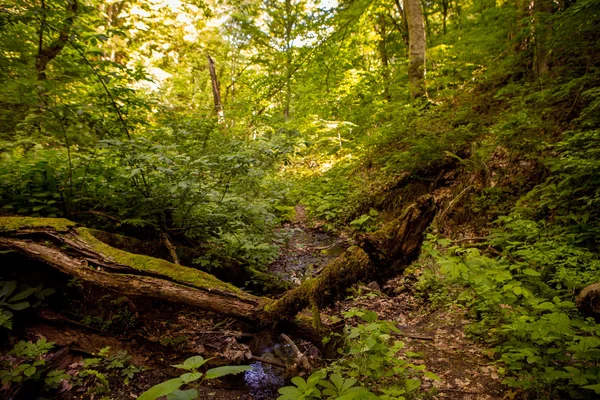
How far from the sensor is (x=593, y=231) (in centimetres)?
322

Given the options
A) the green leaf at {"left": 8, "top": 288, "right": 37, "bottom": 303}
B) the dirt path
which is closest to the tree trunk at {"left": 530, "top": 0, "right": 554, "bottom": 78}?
the dirt path

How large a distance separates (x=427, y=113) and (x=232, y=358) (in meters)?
7.34

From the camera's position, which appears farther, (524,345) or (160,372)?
(160,372)

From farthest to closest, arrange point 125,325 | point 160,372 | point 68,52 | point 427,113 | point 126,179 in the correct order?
1. point 427,113
2. point 68,52
3. point 126,179
4. point 125,325
5. point 160,372

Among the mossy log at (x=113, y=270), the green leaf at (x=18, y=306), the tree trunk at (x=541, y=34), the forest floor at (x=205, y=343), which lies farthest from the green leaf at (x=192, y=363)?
the tree trunk at (x=541, y=34)

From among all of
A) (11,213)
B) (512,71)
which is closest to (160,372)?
(11,213)

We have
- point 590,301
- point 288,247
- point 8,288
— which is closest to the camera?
point 590,301

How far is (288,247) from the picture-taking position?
7402 mm

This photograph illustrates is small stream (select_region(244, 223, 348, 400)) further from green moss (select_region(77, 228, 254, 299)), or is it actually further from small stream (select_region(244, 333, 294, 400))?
green moss (select_region(77, 228, 254, 299))

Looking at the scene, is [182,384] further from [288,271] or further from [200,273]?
[288,271]

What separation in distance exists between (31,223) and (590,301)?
5825 millimetres

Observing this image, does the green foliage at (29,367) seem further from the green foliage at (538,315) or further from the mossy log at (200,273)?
Answer: the green foliage at (538,315)

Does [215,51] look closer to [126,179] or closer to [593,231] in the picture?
[126,179]

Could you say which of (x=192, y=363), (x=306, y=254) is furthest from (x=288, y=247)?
(x=192, y=363)
